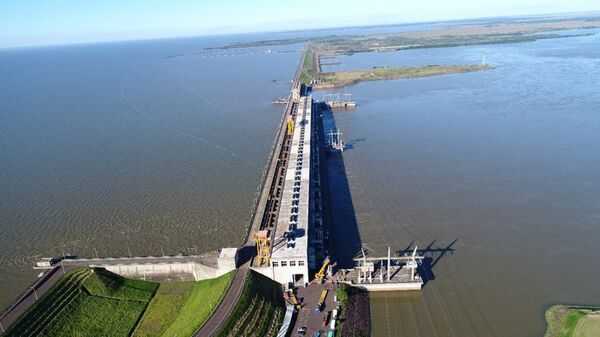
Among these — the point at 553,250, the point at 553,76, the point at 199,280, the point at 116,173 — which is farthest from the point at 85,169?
the point at 553,76

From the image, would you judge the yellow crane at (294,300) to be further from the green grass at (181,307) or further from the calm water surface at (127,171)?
the calm water surface at (127,171)

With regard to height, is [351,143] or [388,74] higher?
[388,74]

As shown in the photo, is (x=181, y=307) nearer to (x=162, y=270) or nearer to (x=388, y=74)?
(x=162, y=270)

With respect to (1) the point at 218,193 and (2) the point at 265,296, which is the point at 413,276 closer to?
(2) the point at 265,296

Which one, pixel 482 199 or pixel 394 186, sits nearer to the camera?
pixel 482 199

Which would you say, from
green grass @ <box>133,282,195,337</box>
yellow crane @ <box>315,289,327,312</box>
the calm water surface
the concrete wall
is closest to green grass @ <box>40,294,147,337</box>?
green grass @ <box>133,282,195,337</box>

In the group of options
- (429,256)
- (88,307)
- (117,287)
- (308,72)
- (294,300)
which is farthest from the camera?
(308,72)

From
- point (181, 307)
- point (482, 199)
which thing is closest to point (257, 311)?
point (181, 307)
